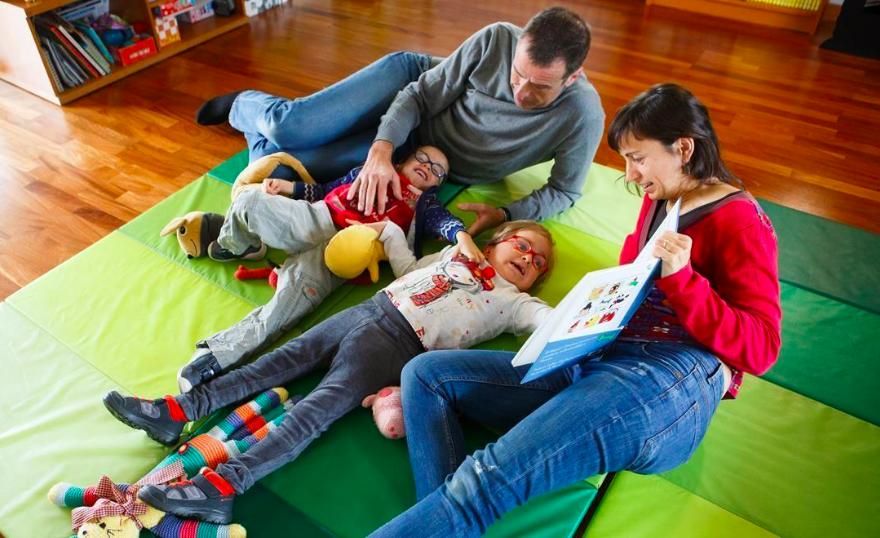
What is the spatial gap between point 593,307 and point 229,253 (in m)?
1.15

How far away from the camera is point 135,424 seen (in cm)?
131

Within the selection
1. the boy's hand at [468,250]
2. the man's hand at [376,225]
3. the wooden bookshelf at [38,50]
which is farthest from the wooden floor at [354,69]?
the boy's hand at [468,250]

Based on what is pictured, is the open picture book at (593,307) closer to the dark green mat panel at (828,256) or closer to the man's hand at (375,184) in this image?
the man's hand at (375,184)

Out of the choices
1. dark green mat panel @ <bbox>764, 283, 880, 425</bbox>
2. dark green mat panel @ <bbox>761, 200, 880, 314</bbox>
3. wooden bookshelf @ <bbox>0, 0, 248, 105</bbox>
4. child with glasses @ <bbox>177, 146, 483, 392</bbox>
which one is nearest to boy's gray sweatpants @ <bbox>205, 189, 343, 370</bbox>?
child with glasses @ <bbox>177, 146, 483, 392</bbox>

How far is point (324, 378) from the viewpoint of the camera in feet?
4.70

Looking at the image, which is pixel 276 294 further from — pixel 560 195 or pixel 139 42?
pixel 139 42

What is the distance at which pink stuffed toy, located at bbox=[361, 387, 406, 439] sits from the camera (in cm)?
137

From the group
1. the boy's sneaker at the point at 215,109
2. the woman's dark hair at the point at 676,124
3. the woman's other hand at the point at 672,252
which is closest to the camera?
the woman's other hand at the point at 672,252

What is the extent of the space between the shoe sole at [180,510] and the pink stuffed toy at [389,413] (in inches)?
13.9

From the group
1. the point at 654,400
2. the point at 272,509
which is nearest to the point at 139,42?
the point at 272,509

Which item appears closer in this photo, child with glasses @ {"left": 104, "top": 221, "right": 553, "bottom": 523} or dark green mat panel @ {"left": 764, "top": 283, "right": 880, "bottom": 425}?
child with glasses @ {"left": 104, "top": 221, "right": 553, "bottom": 523}

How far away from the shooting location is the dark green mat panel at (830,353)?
5.04ft

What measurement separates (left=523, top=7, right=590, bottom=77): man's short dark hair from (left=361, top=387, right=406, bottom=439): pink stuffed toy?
88 centimetres

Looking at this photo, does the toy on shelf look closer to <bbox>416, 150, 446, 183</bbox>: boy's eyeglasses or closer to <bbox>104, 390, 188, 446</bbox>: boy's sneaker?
<bbox>104, 390, 188, 446</bbox>: boy's sneaker
